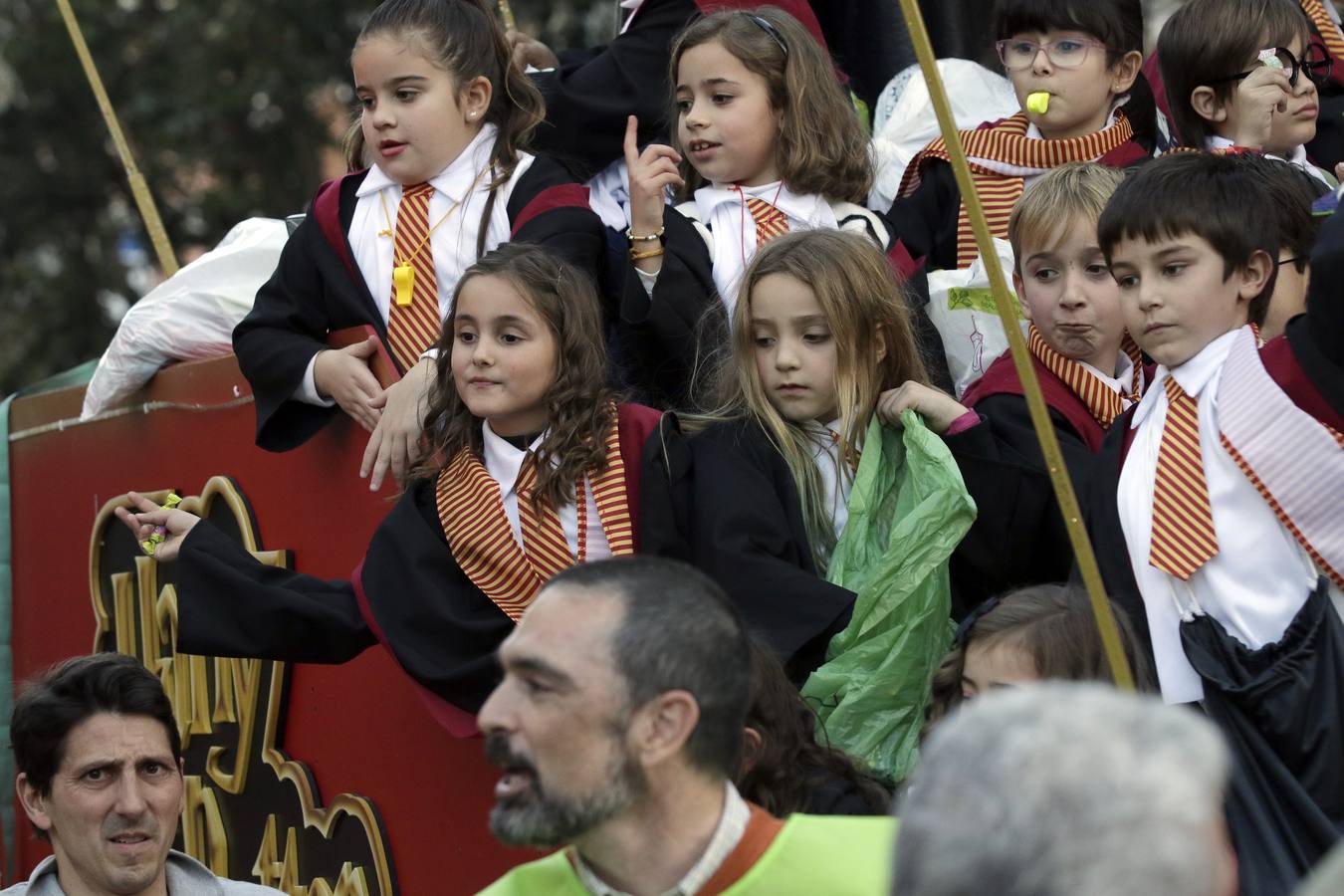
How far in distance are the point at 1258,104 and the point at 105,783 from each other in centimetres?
290

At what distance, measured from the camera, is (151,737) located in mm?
4527

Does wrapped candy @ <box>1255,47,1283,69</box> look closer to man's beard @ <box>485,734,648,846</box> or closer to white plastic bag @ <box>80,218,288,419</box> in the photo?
white plastic bag @ <box>80,218,288,419</box>

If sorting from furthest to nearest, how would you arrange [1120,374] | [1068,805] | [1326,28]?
[1326,28], [1120,374], [1068,805]

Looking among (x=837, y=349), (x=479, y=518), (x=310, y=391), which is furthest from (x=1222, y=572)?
(x=310, y=391)

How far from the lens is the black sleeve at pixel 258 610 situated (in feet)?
14.1

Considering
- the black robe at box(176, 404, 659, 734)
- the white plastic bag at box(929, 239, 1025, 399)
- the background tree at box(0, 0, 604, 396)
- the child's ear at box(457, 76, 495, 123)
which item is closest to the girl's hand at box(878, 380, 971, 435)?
the black robe at box(176, 404, 659, 734)

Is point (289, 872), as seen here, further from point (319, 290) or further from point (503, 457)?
point (503, 457)

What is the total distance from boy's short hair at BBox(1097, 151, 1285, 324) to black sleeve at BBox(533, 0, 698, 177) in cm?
200

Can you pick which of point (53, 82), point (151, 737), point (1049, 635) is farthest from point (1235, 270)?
point (53, 82)

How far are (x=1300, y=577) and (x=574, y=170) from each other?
260cm

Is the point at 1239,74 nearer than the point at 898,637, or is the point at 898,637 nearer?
the point at 898,637

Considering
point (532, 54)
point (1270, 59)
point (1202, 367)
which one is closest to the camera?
point (1202, 367)

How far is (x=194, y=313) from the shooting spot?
5809 millimetres

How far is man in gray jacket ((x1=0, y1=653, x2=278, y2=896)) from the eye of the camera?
14.3 feet
